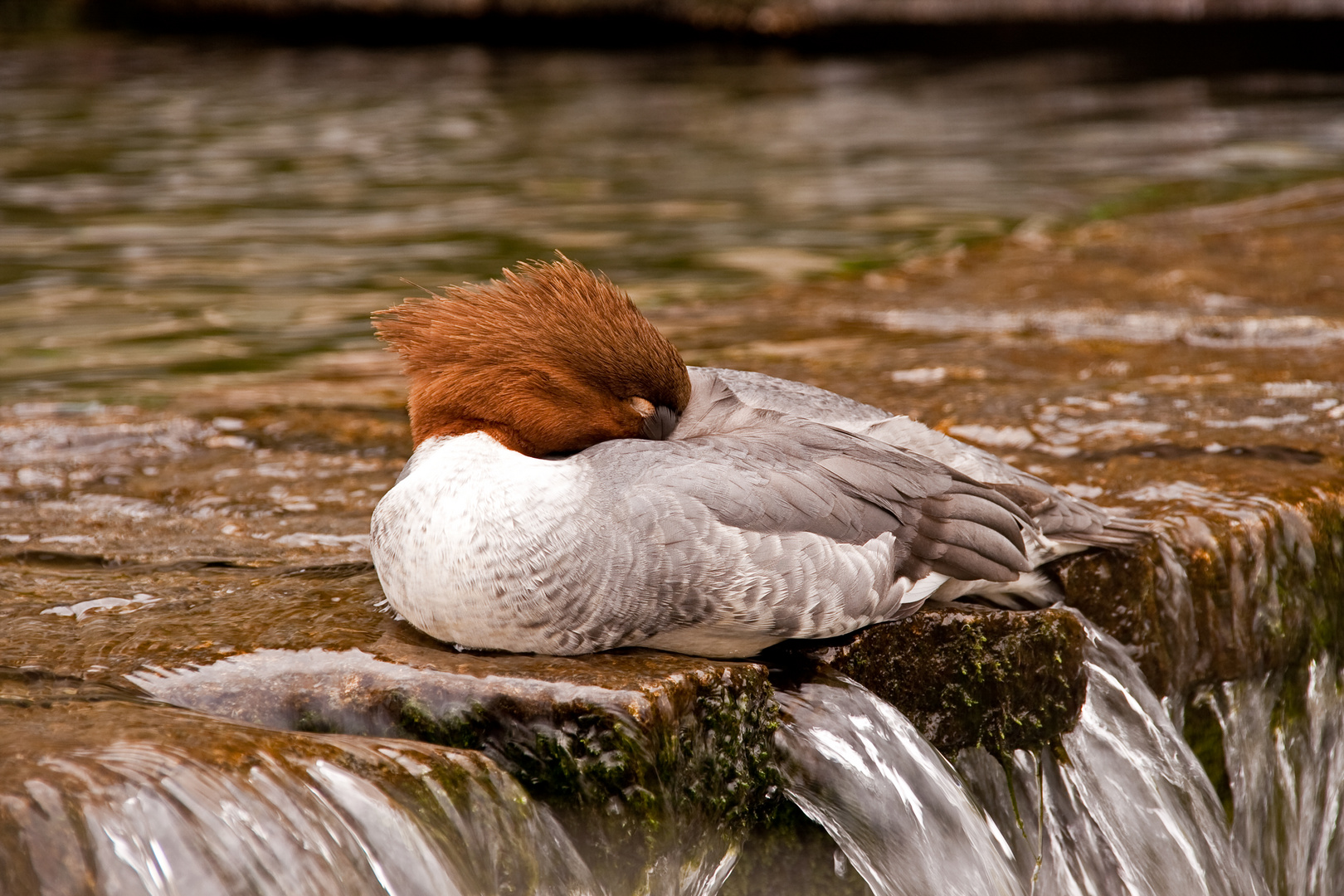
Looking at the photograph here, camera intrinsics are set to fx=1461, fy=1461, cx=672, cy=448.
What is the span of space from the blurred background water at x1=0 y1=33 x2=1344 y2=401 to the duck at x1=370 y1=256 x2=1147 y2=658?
2.86 metres

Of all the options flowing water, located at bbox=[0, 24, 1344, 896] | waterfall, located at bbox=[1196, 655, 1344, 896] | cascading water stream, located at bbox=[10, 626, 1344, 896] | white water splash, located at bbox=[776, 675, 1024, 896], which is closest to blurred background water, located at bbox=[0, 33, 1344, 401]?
flowing water, located at bbox=[0, 24, 1344, 896]

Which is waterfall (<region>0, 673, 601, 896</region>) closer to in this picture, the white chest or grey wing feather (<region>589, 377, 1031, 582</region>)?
the white chest

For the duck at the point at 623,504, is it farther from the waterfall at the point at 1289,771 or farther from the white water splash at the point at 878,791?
the waterfall at the point at 1289,771

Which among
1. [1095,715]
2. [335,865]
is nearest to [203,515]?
[335,865]

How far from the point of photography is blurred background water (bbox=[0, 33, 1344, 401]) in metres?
6.64

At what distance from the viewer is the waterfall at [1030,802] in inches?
107

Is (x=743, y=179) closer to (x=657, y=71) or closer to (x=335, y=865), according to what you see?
(x=657, y=71)

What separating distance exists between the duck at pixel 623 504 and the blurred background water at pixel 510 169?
2.86 metres

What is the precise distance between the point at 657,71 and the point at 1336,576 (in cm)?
1078

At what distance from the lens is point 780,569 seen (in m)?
2.54

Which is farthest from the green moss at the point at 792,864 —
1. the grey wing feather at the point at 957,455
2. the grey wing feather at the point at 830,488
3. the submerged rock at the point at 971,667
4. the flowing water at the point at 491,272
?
the grey wing feather at the point at 957,455

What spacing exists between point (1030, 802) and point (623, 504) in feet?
4.03

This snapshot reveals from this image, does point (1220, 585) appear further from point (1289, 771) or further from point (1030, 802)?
point (1030, 802)

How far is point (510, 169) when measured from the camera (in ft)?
31.4
